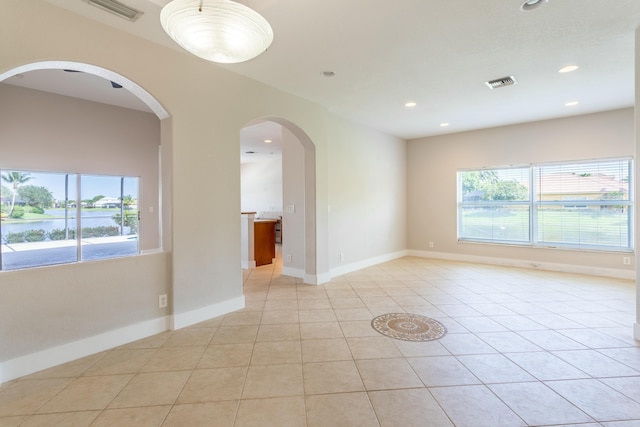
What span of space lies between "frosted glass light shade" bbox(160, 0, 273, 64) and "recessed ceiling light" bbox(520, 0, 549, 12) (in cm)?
206

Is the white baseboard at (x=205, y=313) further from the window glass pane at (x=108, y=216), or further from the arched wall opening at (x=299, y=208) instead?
the window glass pane at (x=108, y=216)

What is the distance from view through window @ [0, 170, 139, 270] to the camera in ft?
14.7

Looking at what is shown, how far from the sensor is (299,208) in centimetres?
516

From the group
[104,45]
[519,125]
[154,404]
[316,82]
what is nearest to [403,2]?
[316,82]

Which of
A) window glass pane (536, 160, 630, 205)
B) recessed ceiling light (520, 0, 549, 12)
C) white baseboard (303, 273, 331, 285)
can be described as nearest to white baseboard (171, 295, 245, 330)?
white baseboard (303, 273, 331, 285)

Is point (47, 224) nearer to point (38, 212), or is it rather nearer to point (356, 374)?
point (38, 212)

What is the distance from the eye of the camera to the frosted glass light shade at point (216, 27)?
4.75ft

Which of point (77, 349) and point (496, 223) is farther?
point (496, 223)

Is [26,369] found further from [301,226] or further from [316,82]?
[316,82]

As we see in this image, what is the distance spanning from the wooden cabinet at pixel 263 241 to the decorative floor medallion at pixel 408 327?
3.44 metres

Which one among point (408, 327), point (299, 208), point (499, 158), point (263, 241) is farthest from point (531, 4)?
point (263, 241)

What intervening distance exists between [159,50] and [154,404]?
9.98ft

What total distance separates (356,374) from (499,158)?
18.6 feet

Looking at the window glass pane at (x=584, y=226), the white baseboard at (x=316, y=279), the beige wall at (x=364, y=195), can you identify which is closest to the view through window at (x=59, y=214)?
the white baseboard at (x=316, y=279)
